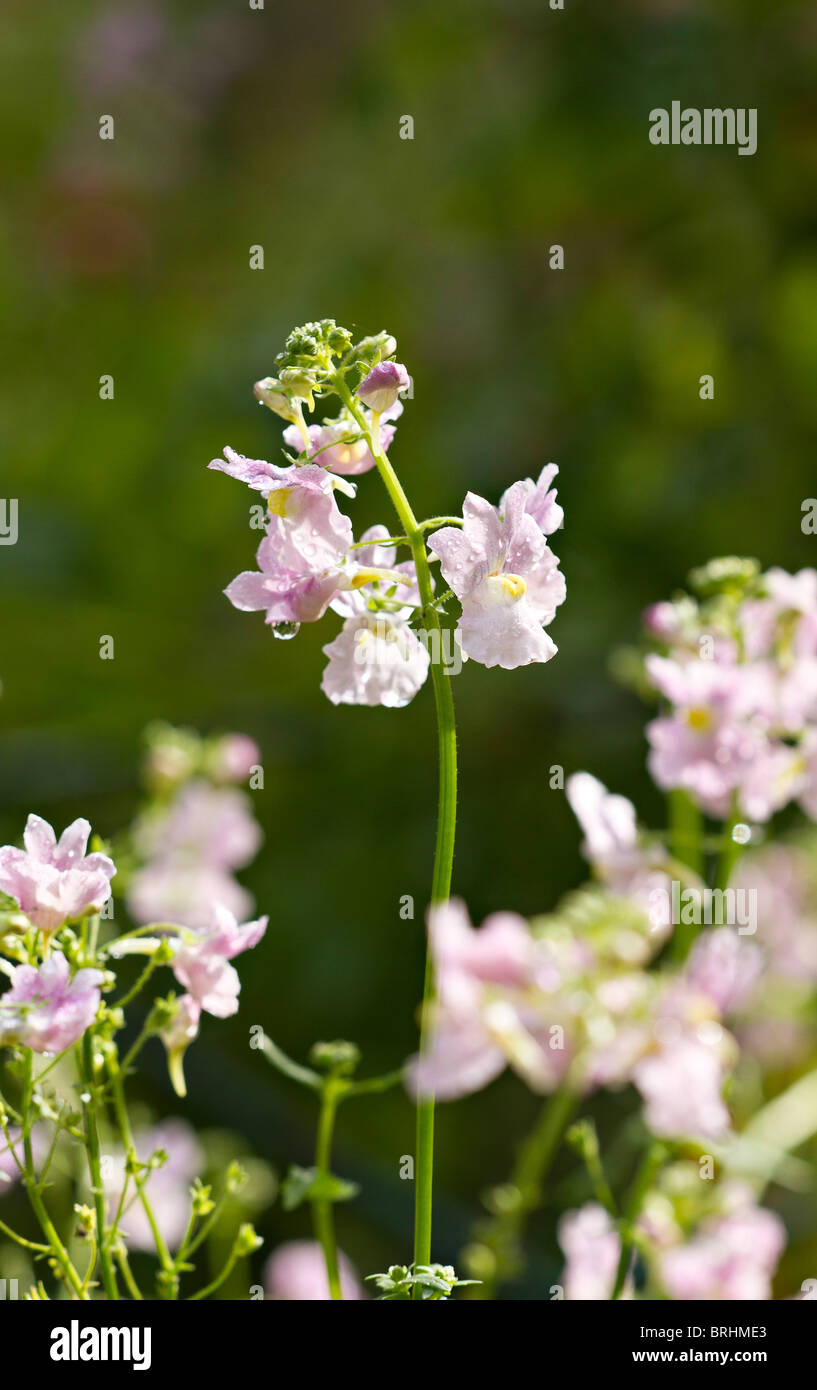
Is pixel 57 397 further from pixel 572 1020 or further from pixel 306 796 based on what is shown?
pixel 572 1020

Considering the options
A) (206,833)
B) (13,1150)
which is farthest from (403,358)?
(13,1150)

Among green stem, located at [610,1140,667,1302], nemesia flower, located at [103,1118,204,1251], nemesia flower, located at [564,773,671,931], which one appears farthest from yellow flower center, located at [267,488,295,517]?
nemesia flower, located at [103,1118,204,1251]

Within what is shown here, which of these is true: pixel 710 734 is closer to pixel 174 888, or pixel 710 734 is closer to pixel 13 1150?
pixel 13 1150

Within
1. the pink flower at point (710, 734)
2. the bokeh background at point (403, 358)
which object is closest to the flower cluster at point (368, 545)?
the pink flower at point (710, 734)

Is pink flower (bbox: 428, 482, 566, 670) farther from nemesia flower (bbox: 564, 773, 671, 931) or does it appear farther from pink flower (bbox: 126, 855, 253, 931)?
pink flower (bbox: 126, 855, 253, 931)

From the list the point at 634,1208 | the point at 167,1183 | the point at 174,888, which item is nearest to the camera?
the point at 634,1208

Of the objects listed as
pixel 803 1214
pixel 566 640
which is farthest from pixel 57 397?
pixel 803 1214

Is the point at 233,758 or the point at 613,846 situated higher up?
the point at 233,758

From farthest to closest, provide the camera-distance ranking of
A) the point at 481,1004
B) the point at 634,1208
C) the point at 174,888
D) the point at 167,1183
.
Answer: the point at 174,888 → the point at 167,1183 → the point at 634,1208 → the point at 481,1004
